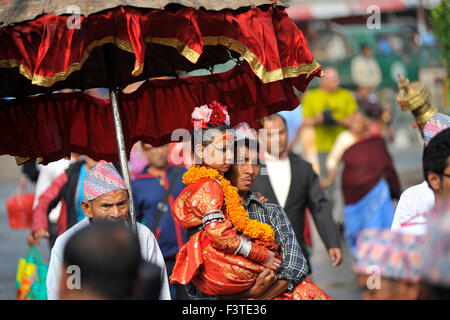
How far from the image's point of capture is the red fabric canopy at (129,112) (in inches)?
210

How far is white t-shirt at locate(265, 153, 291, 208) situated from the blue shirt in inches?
29.9

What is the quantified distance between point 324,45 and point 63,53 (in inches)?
897

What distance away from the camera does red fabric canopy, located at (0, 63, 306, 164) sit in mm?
5328

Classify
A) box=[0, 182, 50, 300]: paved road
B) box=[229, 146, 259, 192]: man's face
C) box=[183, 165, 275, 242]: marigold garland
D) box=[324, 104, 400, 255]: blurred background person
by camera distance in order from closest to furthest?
box=[183, 165, 275, 242]: marigold garland, box=[229, 146, 259, 192]: man's face, box=[0, 182, 50, 300]: paved road, box=[324, 104, 400, 255]: blurred background person

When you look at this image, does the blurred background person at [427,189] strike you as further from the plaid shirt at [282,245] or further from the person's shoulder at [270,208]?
the person's shoulder at [270,208]

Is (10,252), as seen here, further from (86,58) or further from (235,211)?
(86,58)

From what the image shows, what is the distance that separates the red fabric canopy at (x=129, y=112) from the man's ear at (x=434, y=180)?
64.3 inches

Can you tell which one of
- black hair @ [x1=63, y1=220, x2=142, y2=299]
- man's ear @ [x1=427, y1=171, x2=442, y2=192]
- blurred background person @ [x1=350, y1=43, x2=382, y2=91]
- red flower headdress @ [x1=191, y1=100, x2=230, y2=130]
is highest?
blurred background person @ [x1=350, y1=43, x2=382, y2=91]

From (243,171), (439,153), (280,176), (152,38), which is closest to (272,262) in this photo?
(243,171)

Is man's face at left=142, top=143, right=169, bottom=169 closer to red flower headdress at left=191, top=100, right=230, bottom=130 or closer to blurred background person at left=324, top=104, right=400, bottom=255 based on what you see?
red flower headdress at left=191, top=100, right=230, bottom=130

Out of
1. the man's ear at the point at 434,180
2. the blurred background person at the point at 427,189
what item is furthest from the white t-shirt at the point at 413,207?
the man's ear at the point at 434,180

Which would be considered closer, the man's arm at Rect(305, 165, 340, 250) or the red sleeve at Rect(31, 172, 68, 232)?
the man's arm at Rect(305, 165, 340, 250)

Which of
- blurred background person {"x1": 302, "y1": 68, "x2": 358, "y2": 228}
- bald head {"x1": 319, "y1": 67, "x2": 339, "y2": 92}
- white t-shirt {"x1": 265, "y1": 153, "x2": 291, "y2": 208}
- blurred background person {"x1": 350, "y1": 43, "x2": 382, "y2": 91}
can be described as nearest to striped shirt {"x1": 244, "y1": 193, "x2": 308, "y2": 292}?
white t-shirt {"x1": 265, "y1": 153, "x2": 291, "y2": 208}

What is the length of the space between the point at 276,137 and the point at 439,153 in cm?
305
